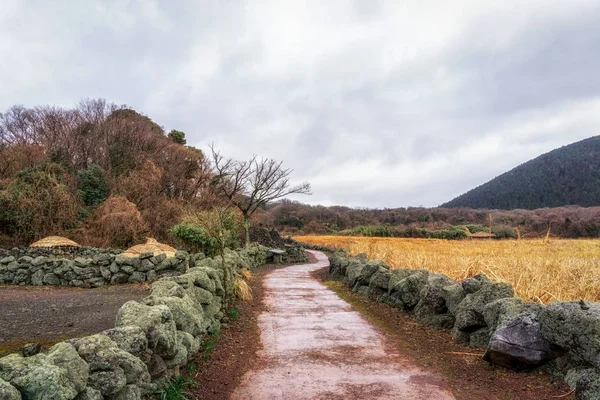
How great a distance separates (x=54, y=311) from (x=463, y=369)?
23.9ft

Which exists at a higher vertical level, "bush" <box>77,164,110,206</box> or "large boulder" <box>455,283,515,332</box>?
"bush" <box>77,164,110,206</box>

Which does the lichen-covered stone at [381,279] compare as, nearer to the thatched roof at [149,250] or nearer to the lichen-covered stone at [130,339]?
the thatched roof at [149,250]

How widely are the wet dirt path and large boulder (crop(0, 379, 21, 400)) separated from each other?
2.45 metres

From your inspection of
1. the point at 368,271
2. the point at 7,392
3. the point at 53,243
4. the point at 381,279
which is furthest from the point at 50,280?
the point at 7,392

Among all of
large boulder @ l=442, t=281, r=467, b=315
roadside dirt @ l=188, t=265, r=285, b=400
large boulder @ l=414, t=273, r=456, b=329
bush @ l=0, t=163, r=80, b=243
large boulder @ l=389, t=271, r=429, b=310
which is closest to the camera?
roadside dirt @ l=188, t=265, r=285, b=400

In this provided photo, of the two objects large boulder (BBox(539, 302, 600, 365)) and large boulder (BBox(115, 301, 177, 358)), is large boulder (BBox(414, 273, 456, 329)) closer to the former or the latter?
large boulder (BBox(539, 302, 600, 365))

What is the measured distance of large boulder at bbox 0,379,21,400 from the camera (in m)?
2.41

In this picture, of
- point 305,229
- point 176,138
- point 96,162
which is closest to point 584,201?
point 305,229

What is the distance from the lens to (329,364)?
548cm

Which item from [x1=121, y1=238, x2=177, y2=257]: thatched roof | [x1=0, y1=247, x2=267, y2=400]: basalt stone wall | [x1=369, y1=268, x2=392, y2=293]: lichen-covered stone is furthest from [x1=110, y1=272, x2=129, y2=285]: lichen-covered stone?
[x1=0, y1=247, x2=267, y2=400]: basalt stone wall

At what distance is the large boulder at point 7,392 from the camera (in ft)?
7.89

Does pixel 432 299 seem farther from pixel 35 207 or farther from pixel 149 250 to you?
pixel 35 207

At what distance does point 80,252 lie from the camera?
52.2 feet

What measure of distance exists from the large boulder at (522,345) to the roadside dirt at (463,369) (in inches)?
4.8
